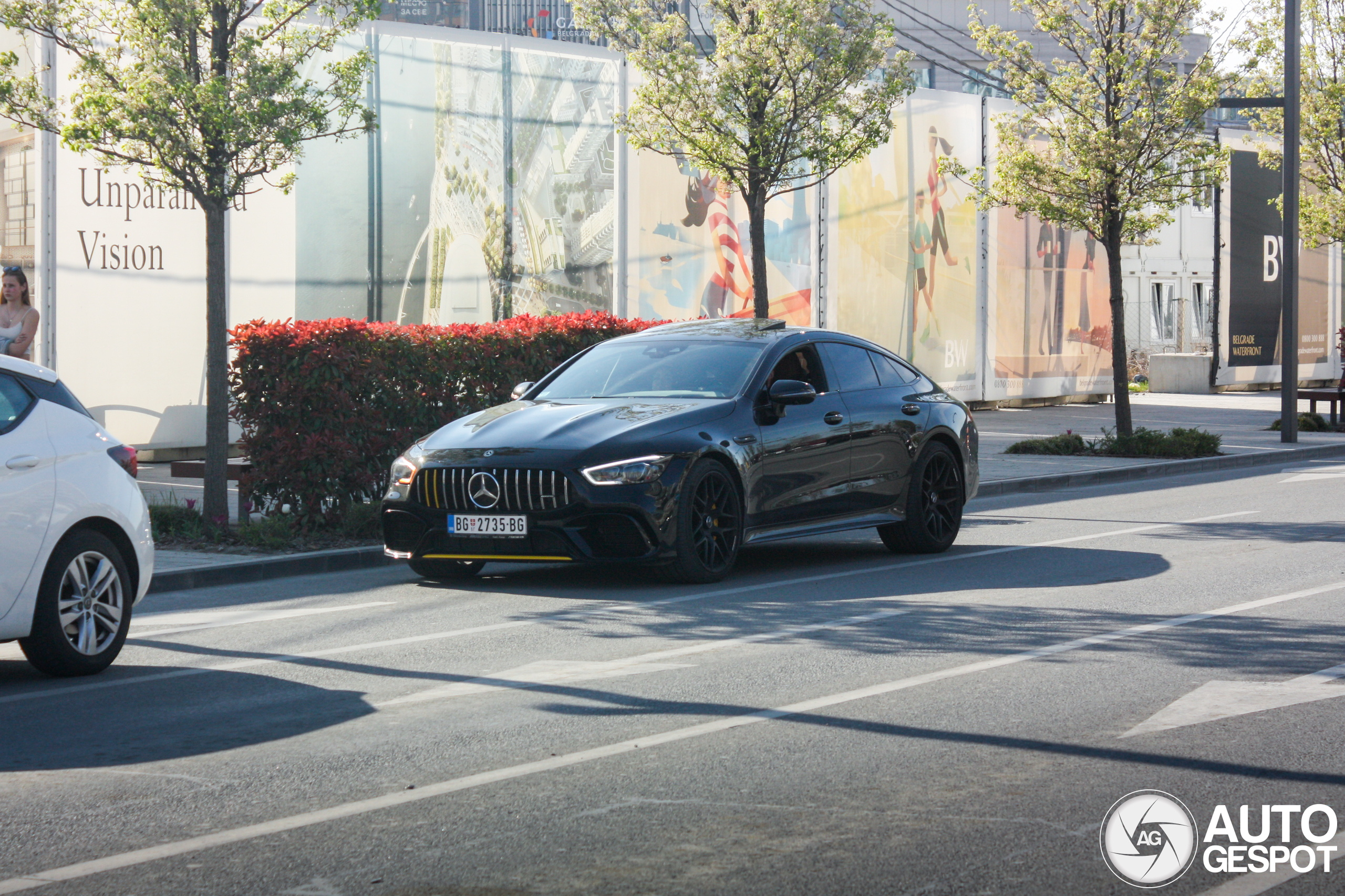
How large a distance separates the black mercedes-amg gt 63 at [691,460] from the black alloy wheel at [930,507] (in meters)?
0.01

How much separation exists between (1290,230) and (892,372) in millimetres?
13093

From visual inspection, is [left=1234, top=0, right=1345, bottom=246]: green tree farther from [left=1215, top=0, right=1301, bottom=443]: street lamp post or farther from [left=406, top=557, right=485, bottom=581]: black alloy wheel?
[left=406, top=557, right=485, bottom=581]: black alloy wheel

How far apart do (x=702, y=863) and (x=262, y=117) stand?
28.4 ft

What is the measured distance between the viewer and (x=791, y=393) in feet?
34.6

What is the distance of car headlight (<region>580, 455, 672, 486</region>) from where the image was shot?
969cm

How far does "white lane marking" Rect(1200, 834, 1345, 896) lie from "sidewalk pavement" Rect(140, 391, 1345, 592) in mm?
7619

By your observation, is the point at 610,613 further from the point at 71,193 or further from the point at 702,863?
the point at 71,193

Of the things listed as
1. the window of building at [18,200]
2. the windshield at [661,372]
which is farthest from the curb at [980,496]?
the window of building at [18,200]

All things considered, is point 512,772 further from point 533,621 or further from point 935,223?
point 935,223

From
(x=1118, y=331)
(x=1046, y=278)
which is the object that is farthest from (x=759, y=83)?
(x=1046, y=278)

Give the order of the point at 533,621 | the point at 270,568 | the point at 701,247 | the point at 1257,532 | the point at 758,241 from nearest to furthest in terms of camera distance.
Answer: the point at 533,621 → the point at 270,568 → the point at 1257,532 → the point at 758,241 → the point at 701,247

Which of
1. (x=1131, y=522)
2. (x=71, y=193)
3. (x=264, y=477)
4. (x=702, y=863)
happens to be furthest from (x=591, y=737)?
(x=71, y=193)

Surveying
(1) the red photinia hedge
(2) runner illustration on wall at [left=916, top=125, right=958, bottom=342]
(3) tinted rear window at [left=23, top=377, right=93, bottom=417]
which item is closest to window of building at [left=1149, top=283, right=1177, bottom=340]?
(2) runner illustration on wall at [left=916, top=125, right=958, bottom=342]

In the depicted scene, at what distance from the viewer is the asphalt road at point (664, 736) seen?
4461 millimetres
